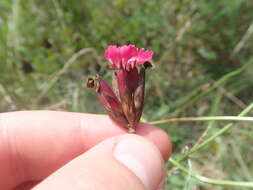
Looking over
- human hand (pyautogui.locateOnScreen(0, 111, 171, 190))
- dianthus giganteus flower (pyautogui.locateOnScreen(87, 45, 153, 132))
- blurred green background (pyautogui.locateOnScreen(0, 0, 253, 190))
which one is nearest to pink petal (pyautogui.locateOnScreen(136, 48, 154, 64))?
dianthus giganteus flower (pyautogui.locateOnScreen(87, 45, 153, 132))

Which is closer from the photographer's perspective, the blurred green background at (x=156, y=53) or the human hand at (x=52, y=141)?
the human hand at (x=52, y=141)

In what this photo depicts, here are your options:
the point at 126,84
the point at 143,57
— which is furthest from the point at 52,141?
the point at 143,57

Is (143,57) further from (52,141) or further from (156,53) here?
(156,53)

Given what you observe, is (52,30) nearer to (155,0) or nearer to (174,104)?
(155,0)

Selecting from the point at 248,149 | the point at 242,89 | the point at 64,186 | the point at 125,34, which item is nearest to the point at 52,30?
the point at 125,34

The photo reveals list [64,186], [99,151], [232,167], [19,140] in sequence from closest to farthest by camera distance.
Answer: [64,186] < [99,151] < [19,140] < [232,167]

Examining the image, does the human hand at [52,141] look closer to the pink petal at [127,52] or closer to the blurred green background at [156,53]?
the pink petal at [127,52]

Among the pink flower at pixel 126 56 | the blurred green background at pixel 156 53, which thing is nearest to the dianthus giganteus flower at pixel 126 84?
the pink flower at pixel 126 56
